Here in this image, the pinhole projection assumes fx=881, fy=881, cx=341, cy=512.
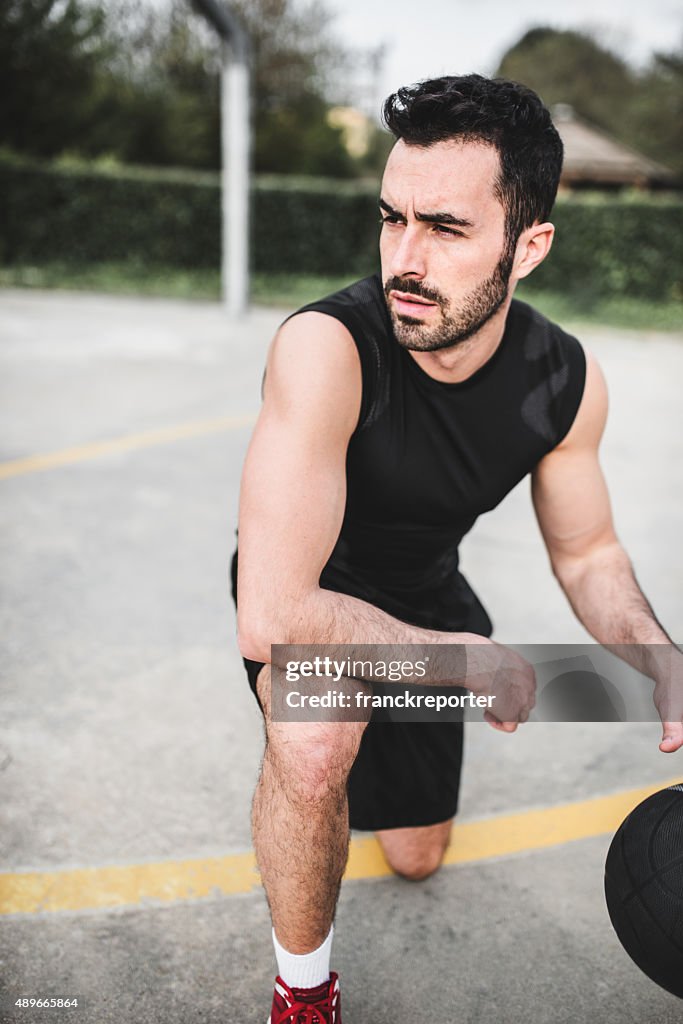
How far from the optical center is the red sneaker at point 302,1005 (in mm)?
1718

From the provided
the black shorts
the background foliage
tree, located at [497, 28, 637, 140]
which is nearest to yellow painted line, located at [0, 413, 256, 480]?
the black shorts

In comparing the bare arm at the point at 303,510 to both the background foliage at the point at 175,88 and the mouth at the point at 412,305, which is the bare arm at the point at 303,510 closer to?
the mouth at the point at 412,305

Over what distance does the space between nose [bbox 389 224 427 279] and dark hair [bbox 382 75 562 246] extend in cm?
20

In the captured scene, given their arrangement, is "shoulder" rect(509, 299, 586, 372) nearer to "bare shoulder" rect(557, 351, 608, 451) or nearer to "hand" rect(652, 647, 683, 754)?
"bare shoulder" rect(557, 351, 608, 451)

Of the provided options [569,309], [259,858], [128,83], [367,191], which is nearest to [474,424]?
[259,858]

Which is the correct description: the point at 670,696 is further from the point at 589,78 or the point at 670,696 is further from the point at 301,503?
the point at 589,78

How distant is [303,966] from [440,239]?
1521 millimetres

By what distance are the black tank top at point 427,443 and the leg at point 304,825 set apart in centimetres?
56

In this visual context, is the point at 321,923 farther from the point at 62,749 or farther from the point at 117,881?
the point at 62,749

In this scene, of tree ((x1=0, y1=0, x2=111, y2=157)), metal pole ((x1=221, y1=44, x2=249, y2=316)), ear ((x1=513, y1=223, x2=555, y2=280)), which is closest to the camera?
ear ((x1=513, y1=223, x2=555, y2=280))

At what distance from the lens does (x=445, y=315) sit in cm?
196

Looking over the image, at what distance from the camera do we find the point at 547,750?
115 inches

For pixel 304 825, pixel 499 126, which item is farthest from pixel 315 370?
pixel 304 825

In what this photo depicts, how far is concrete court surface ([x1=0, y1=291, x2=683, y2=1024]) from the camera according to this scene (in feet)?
6.36
